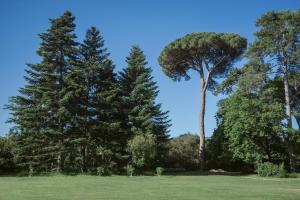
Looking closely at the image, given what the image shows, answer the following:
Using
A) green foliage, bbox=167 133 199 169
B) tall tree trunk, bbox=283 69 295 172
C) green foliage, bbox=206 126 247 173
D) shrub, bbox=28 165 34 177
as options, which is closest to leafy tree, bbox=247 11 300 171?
tall tree trunk, bbox=283 69 295 172

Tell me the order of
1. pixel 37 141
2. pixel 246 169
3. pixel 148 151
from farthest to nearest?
1. pixel 246 169
2. pixel 37 141
3. pixel 148 151

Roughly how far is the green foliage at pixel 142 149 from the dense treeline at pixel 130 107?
90 mm

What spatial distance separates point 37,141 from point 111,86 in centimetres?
922

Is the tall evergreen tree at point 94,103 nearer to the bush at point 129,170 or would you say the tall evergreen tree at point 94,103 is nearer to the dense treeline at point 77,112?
the dense treeline at point 77,112

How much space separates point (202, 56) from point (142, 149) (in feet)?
45.6

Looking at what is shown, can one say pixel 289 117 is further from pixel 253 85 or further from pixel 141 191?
pixel 141 191

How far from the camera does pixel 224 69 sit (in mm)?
40188

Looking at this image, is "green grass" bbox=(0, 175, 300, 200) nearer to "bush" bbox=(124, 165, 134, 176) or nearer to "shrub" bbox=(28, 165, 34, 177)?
"bush" bbox=(124, 165, 134, 176)

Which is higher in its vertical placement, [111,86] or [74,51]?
[74,51]

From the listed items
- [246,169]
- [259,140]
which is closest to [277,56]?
[259,140]

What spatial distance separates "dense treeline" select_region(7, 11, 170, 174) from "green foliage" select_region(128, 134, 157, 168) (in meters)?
1.60

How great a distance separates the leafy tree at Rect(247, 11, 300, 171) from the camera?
34469 mm

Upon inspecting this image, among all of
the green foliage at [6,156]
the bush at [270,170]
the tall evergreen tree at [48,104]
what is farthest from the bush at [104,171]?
the bush at [270,170]

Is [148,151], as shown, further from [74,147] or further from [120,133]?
[74,147]
